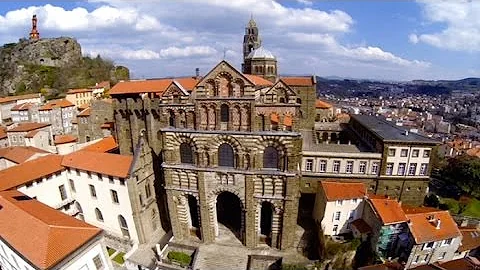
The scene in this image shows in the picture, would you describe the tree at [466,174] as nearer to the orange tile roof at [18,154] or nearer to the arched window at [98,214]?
the arched window at [98,214]

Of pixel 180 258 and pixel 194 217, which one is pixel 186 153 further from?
pixel 180 258

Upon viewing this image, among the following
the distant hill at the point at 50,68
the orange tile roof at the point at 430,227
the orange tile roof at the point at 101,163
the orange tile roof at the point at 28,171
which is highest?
the distant hill at the point at 50,68

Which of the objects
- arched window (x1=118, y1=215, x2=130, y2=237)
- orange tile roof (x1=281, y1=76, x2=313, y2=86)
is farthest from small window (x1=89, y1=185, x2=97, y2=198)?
orange tile roof (x1=281, y1=76, x2=313, y2=86)

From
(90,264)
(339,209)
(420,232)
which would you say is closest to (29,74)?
(90,264)

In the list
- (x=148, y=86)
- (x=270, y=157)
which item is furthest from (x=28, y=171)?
(x=270, y=157)

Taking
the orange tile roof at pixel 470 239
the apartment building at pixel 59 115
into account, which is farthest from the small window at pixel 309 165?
Result: the apartment building at pixel 59 115

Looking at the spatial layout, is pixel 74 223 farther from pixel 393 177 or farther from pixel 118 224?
pixel 393 177
